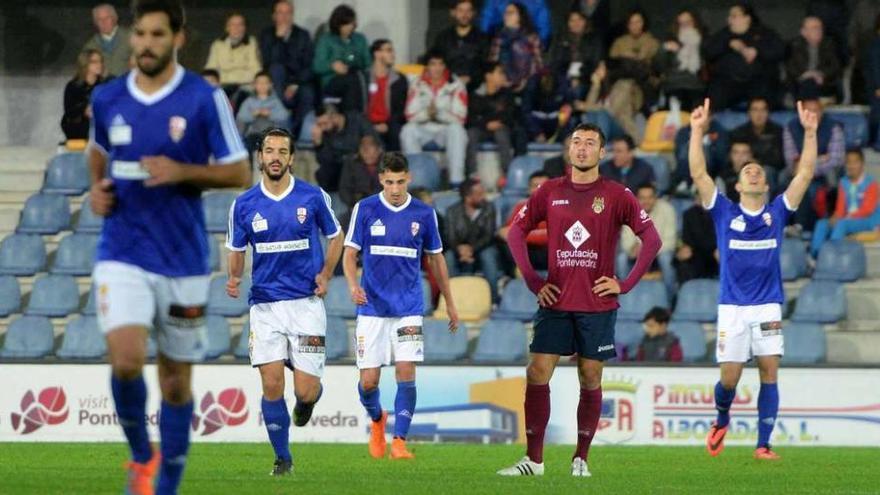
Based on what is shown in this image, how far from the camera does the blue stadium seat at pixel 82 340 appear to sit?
63.9 ft

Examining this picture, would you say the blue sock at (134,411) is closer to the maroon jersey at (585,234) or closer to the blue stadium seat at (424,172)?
the maroon jersey at (585,234)

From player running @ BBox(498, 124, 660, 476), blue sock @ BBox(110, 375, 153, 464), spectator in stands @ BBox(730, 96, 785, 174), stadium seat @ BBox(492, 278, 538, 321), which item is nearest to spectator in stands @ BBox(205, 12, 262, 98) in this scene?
stadium seat @ BBox(492, 278, 538, 321)

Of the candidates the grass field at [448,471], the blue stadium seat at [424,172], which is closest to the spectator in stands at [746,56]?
the blue stadium seat at [424,172]

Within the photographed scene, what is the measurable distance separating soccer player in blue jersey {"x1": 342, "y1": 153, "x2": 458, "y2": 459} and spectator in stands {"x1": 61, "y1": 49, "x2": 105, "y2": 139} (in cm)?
793

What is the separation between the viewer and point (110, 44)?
74.2ft

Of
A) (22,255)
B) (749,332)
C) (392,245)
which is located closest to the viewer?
(392,245)

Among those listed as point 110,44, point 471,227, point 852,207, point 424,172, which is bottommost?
point 471,227

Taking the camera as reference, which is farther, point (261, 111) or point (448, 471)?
point (261, 111)

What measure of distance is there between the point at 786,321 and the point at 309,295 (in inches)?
332

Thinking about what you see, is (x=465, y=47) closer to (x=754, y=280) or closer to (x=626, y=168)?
(x=626, y=168)

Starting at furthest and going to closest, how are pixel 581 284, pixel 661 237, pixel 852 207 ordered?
1. pixel 852 207
2. pixel 661 237
3. pixel 581 284

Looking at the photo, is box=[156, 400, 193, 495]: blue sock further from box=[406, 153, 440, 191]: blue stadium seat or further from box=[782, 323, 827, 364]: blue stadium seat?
box=[406, 153, 440, 191]: blue stadium seat

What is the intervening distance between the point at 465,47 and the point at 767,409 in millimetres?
8475

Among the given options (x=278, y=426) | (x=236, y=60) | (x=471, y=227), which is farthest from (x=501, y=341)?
(x=278, y=426)
